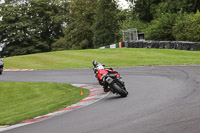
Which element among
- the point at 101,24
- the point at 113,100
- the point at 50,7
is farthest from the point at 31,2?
Answer: the point at 113,100

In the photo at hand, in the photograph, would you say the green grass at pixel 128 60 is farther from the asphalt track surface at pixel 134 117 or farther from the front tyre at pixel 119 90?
the asphalt track surface at pixel 134 117

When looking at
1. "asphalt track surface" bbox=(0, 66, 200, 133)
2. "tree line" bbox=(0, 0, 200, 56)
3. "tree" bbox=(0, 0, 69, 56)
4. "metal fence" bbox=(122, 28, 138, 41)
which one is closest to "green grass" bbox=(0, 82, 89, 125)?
"asphalt track surface" bbox=(0, 66, 200, 133)

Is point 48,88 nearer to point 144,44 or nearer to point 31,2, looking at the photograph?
point 144,44

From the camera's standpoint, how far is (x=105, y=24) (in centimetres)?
6775

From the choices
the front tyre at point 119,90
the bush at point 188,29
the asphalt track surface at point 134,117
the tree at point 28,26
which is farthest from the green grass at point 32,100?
the tree at point 28,26

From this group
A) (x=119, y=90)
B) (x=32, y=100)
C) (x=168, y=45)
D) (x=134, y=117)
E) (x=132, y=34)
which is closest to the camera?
(x=134, y=117)

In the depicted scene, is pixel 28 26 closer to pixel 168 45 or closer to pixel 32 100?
pixel 168 45

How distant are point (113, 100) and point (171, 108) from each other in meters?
2.81

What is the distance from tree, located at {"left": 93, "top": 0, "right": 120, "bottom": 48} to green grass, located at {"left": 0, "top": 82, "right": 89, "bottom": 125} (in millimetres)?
49464

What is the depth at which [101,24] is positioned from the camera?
2621 inches

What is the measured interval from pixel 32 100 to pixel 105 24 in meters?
56.1

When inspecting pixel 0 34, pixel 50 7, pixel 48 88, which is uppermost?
pixel 50 7

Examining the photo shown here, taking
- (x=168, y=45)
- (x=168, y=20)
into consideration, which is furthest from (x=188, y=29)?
(x=168, y=45)

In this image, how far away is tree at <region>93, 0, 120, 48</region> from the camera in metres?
65.8
